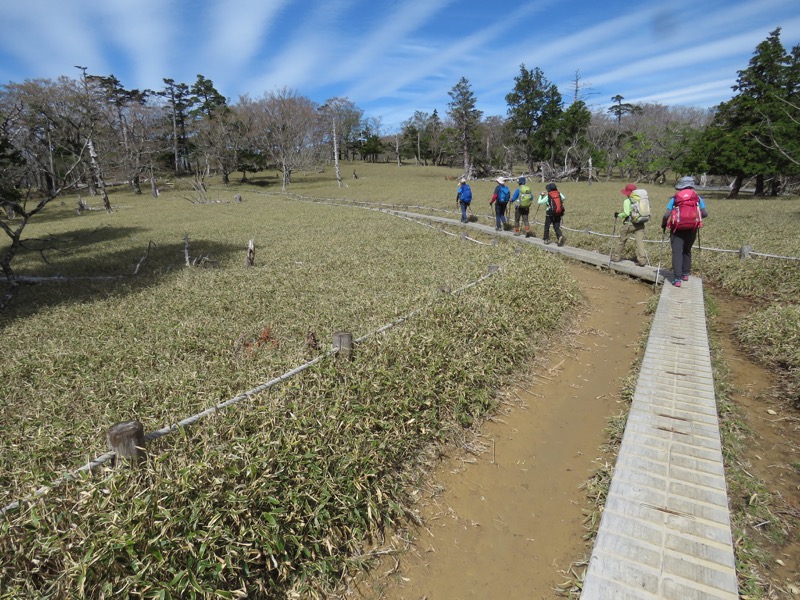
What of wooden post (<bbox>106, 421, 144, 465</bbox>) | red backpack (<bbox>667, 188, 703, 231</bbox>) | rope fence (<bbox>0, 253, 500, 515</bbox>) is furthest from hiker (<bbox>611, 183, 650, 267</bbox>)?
wooden post (<bbox>106, 421, 144, 465</bbox>)

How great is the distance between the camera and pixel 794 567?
9.75 ft

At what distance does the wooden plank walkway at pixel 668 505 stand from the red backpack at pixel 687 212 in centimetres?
373

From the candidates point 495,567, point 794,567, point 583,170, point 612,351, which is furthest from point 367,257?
point 583,170

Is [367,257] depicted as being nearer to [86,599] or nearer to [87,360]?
[87,360]

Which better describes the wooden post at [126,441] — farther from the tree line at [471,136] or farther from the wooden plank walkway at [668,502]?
the tree line at [471,136]

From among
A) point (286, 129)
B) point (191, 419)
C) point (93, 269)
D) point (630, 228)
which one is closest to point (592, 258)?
point (630, 228)

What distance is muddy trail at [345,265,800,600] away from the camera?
10.2 ft

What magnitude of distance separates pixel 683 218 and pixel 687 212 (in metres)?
0.12

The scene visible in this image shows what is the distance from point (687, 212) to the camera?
761 cm

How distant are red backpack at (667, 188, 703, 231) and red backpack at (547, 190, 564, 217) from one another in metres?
4.32

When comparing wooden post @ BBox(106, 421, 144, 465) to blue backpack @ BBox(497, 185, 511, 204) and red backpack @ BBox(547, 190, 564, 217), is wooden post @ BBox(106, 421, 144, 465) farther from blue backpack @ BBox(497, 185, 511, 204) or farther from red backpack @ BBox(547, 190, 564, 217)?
blue backpack @ BBox(497, 185, 511, 204)

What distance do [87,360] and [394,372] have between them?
173 inches

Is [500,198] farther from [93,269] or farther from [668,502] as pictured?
[93,269]

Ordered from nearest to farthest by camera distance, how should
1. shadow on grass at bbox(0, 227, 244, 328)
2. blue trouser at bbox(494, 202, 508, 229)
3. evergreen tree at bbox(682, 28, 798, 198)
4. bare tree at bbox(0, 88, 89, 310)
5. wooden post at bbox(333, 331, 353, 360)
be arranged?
wooden post at bbox(333, 331, 353, 360) → bare tree at bbox(0, 88, 89, 310) → shadow on grass at bbox(0, 227, 244, 328) → blue trouser at bbox(494, 202, 508, 229) → evergreen tree at bbox(682, 28, 798, 198)
